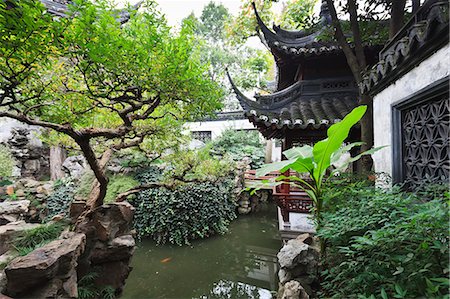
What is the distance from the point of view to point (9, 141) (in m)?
9.26

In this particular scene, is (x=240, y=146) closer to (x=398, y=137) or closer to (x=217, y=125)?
(x=217, y=125)

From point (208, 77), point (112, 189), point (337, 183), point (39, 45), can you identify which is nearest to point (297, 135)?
point (337, 183)

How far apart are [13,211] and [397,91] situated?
8.72m

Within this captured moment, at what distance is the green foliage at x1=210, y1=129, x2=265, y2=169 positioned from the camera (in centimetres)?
1149

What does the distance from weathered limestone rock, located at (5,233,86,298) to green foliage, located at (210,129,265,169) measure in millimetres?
8719

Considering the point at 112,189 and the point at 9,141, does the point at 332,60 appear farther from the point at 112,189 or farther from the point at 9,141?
the point at 9,141

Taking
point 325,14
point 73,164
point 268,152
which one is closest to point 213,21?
point 268,152

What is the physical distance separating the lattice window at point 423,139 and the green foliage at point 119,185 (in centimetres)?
614

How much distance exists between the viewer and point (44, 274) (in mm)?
2256

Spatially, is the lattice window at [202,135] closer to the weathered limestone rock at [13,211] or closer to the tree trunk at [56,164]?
the tree trunk at [56,164]

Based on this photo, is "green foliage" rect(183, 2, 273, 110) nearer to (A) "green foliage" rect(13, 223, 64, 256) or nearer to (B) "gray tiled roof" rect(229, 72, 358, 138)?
(B) "gray tiled roof" rect(229, 72, 358, 138)

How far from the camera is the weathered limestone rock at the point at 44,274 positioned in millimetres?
2211

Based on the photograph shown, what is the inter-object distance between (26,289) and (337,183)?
3.53 meters

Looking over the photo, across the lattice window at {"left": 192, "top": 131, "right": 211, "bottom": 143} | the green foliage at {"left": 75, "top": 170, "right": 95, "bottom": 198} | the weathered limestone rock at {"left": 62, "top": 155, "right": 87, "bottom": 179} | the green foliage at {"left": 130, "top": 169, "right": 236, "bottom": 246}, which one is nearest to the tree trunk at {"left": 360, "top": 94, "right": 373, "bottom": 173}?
the green foliage at {"left": 130, "top": 169, "right": 236, "bottom": 246}
